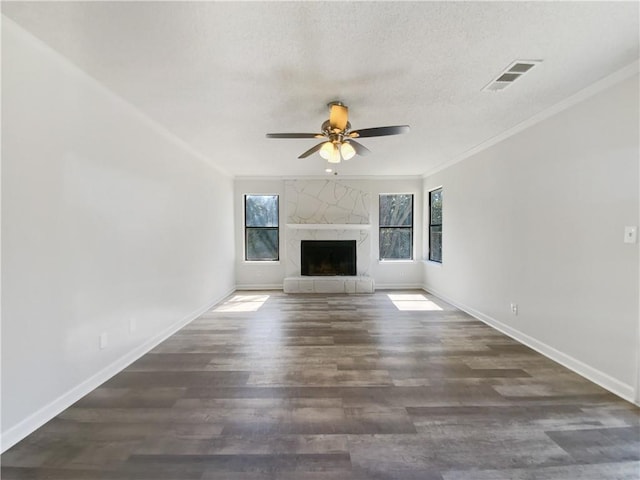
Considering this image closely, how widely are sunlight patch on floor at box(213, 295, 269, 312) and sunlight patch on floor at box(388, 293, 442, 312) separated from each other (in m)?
2.41

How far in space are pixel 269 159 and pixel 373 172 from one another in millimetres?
2214

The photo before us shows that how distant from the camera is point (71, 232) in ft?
6.73

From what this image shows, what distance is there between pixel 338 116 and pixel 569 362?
3127 mm

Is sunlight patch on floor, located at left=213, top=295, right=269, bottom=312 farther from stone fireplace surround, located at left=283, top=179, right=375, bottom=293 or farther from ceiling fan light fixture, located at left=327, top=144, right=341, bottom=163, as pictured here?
ceiling fan light fixture, located at left=327, top=144, right=341, bottom=163

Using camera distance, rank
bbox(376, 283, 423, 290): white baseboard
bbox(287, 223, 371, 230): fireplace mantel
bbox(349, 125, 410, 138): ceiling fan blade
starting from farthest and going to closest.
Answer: bbox(376, 283, 423, 290): white baseboard → bbox(287, 223, 371, 230): fireplace mantel → bbox(349, 125, 410, 138): ceiling fan blade

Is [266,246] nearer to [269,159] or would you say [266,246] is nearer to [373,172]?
[269,159]

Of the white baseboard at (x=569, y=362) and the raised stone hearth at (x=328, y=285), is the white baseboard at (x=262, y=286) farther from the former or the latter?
the white baseboard at (x=569, y=362)

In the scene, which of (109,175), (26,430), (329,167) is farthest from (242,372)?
(329,167)

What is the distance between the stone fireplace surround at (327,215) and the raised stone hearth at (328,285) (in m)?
0.24

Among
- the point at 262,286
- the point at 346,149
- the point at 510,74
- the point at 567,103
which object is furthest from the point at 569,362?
the point at 262,286

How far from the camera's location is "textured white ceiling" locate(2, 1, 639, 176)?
154 cm

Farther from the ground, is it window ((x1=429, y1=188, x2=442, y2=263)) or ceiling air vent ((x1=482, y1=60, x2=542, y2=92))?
ceiling air vent ((x1=482, y1=60, x2=542, y2=92))

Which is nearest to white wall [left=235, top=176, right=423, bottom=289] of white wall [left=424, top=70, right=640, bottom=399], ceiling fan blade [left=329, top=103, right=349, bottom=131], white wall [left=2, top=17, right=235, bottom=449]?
white wall [left=424, top=70, right=640, bottom=399]

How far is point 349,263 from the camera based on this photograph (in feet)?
20.3
